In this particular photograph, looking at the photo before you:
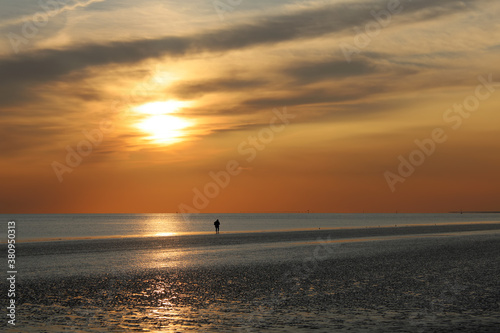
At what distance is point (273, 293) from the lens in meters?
25.9

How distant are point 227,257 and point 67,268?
13.9 metres

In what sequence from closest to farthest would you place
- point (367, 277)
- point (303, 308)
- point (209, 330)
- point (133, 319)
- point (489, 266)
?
1. point (209, 330)
2. point (133, 319)
3. point (303, 308)
4. point (367, 277)
5. point (489, 266)

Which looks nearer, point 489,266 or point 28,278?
point 28,278

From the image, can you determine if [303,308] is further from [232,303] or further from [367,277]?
[367,277]

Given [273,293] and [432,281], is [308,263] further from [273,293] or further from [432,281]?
[273,293]

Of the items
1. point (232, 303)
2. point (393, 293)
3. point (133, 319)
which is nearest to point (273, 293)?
point (232, 303)

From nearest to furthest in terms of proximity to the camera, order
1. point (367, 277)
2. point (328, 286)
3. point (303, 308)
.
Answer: point (303, 308)
point (328, 286)
point (367, 277)

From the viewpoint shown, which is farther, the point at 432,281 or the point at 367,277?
the point at 367,277

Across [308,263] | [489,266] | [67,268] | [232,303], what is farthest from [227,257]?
[232,303]

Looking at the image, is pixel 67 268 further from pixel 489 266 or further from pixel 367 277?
pixel 489 266

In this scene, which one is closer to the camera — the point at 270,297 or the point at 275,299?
the point at 275,299

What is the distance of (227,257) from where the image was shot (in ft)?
154

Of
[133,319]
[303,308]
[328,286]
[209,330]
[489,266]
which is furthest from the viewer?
[489,266]

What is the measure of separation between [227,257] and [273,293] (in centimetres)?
2126
